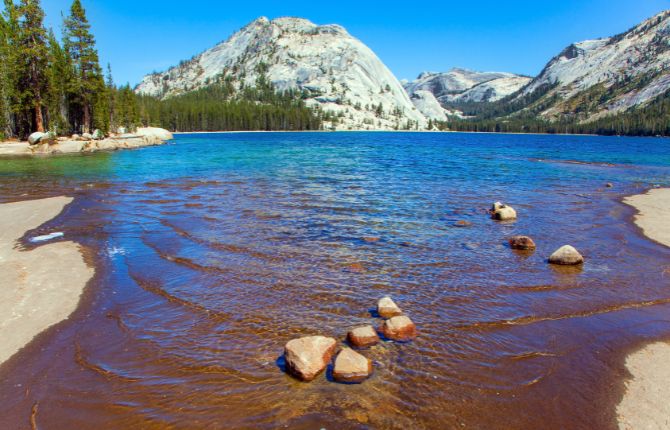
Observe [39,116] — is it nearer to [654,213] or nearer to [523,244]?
[523,244]

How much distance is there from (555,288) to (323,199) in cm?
1638

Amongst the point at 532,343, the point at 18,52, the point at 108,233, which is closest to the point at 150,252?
the point at 108,233

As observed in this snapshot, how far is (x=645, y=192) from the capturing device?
98.9 feet

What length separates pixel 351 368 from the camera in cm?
719

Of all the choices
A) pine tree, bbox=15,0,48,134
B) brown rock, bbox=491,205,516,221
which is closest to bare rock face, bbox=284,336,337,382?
brown rock, bbox=491,205,516,221

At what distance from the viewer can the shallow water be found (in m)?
6.46

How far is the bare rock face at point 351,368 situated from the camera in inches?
280

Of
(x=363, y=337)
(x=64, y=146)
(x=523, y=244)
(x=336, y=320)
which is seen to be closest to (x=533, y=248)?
(x=523, y=244)

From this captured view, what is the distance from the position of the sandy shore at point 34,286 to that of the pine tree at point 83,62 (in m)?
78.7

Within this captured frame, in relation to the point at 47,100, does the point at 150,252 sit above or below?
below

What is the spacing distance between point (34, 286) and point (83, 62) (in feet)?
295

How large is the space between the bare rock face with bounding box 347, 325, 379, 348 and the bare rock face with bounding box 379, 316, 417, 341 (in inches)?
11.2

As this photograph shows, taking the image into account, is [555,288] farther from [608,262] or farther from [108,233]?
[108,233]

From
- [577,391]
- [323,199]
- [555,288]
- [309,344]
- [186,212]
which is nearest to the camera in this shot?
[577,391]
